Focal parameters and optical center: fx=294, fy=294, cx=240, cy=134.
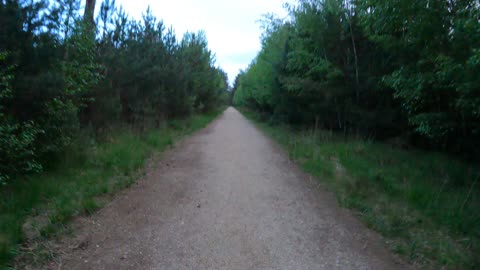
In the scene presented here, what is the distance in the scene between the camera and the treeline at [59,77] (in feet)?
16.5

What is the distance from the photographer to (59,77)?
560cm

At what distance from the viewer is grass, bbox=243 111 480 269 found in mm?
3824

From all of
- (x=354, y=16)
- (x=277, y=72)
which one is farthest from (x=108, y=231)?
(x=277, y=72)

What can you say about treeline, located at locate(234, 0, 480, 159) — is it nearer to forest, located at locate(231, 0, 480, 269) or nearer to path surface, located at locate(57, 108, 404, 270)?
forest, located at locate(231, 0, 480, 269)

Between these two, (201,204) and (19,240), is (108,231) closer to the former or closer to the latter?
(19,240)

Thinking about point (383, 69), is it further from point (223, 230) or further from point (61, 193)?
point (61, 193)

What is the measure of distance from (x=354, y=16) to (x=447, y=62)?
7121 mm

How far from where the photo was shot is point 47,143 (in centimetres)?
597

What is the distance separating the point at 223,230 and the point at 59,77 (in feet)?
14.0

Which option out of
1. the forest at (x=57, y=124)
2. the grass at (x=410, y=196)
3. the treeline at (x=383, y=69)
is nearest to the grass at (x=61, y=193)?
the forest at (x=57, y=124)

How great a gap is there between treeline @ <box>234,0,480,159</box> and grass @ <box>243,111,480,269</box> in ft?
3.65

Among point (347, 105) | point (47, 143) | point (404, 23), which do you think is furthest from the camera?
point (347, 105)

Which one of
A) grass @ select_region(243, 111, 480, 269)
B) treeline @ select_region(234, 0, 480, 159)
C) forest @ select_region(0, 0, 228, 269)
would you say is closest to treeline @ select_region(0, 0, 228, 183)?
forest @ select_region(0, 0, 228, 269)

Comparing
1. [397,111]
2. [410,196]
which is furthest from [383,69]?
[410,196]
